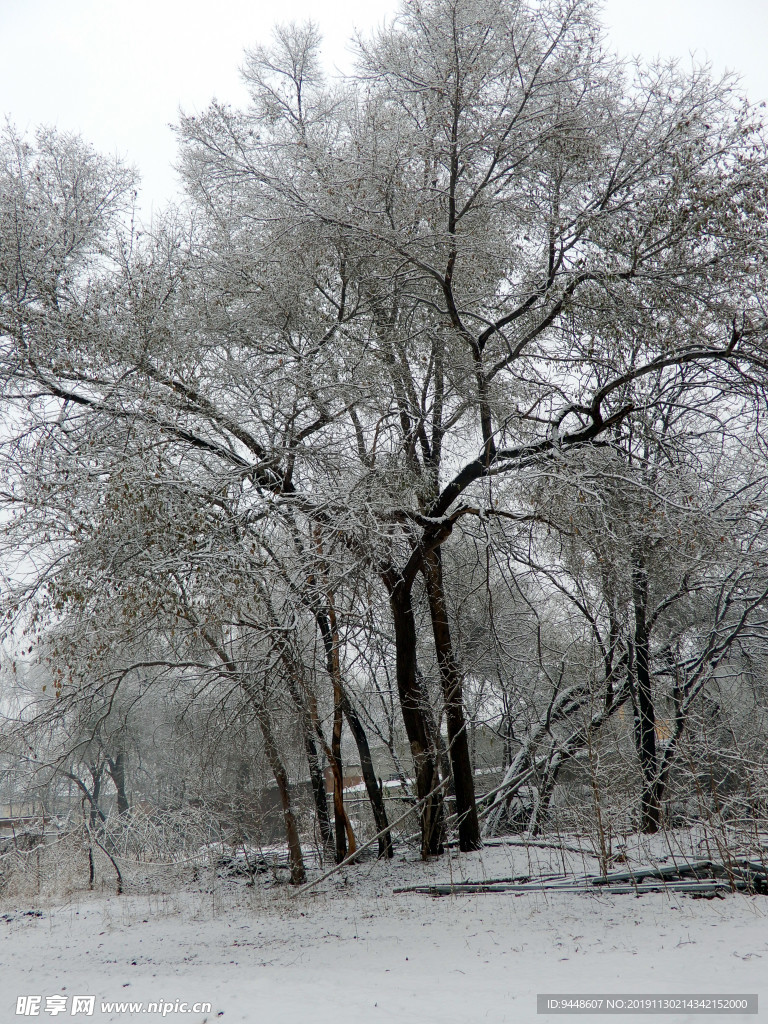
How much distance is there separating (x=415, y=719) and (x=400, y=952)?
14.6 ft

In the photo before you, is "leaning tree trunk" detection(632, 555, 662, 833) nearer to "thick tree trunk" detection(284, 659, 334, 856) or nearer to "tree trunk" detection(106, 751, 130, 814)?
"thick tree trunk" detection(284, 659, 334, 856)

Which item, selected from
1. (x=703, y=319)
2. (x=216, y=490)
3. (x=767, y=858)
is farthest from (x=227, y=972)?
(x=703, y=319)

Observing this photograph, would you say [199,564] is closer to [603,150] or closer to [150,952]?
[150,952]

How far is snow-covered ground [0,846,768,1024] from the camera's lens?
4.66 meters

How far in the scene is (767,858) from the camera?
6.79 metres

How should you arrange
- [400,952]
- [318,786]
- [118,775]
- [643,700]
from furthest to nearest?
[118,775], [318,786], [643,700], [400,952]

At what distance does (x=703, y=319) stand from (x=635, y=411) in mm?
1244

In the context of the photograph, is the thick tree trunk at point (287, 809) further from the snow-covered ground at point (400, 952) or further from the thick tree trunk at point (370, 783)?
the thick tree trunk at point (370, 783)

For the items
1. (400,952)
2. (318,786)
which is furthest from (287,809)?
(400,952)

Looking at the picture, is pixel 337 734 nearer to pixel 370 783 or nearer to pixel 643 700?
pixel 370 783

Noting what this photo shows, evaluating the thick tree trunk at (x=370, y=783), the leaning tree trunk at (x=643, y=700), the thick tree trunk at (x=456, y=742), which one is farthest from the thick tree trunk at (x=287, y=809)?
the leaning tree trunk at (x=643, y=700)

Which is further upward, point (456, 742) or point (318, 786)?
point (456, 742)

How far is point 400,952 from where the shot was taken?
612 centimetres

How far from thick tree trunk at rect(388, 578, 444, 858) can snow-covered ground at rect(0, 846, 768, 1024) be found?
2.17ft
